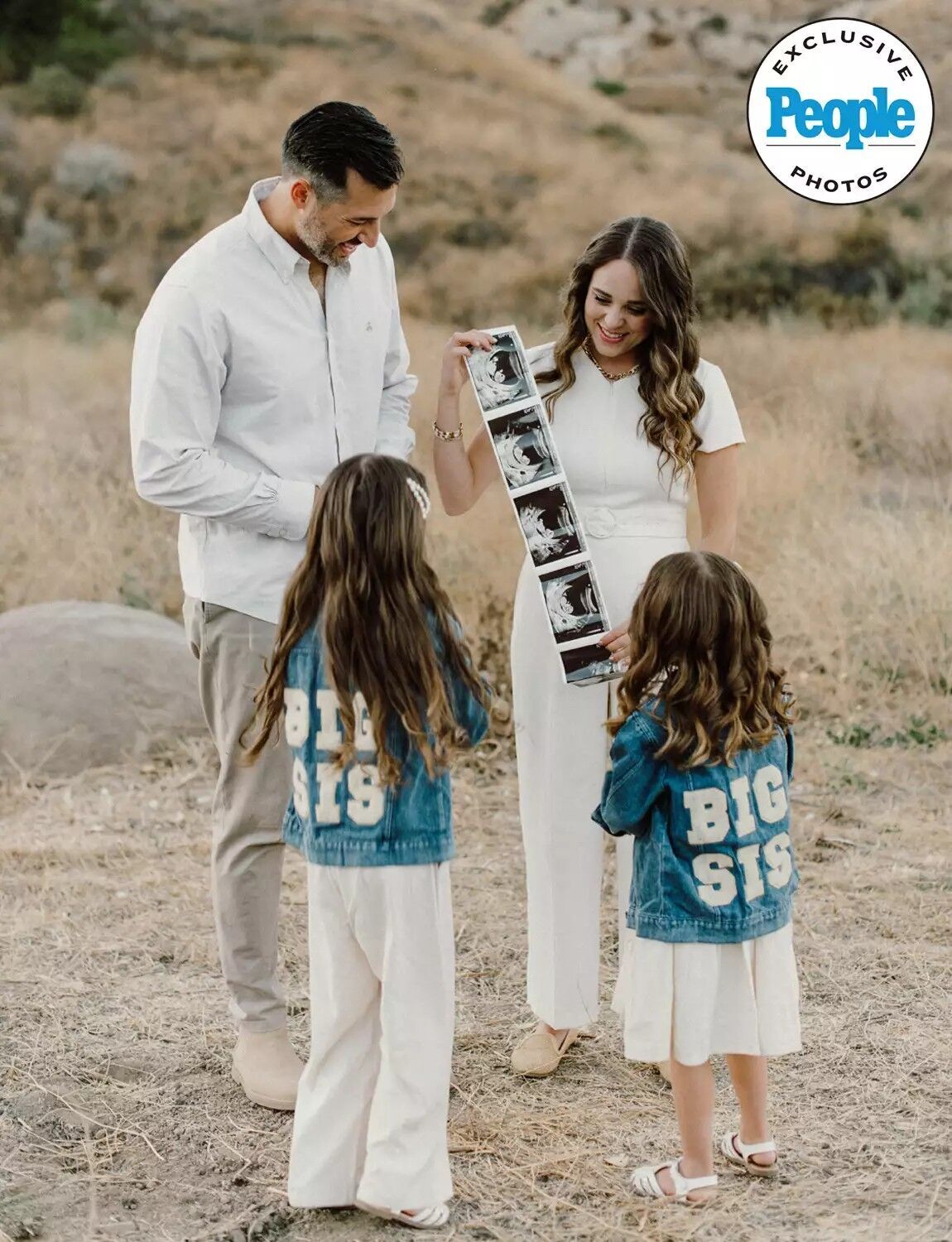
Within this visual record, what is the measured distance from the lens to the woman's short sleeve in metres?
3.44

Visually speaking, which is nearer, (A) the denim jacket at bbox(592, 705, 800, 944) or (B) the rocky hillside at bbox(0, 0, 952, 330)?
(A) the denim jacket at bbox(592, 705, 800, 944)

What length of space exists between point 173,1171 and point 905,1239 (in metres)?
1.53

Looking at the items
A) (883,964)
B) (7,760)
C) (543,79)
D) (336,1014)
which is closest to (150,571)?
(7,760)

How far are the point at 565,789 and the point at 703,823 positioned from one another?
2.62 feet

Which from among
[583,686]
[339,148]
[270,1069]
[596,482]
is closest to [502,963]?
[270,1069]

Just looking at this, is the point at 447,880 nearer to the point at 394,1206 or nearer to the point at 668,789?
the point at 668,789

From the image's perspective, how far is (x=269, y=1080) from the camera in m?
3.48

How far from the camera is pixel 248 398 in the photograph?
10.7 ft

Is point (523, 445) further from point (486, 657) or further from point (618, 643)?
point (486, 657)

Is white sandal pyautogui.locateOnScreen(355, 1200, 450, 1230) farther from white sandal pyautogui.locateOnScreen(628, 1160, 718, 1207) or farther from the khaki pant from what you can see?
the khaki pant

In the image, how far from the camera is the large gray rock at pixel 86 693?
6.26 m

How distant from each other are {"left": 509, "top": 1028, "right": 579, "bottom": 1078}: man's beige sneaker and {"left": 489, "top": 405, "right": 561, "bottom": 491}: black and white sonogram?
1364 mm

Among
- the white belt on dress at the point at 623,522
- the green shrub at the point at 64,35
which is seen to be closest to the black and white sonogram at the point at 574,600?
the white belt on dress at the point at 623,522

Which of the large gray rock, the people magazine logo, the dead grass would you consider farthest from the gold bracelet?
the people magazine logo
